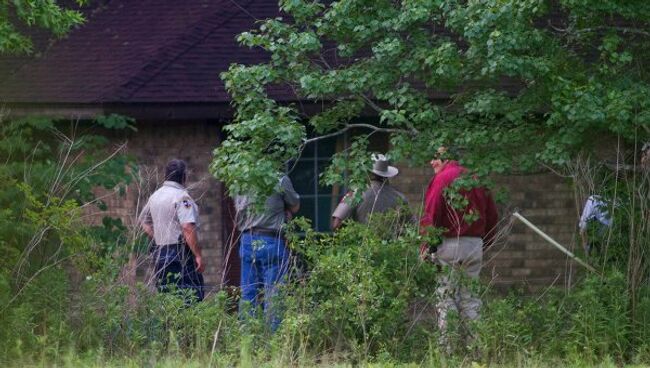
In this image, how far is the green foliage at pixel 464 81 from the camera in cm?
966

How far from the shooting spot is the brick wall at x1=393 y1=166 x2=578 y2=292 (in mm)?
14633

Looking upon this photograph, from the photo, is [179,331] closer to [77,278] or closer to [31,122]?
[77,278]

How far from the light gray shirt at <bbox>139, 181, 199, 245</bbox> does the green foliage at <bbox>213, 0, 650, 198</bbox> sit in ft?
2.77

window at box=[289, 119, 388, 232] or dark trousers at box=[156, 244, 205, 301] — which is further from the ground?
window at box=[289, 119, 388, 232]

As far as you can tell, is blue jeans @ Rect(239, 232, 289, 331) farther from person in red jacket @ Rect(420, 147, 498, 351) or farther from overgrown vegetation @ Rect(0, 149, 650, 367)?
person in red jacket @ Rect(420, 147, 498, 351)

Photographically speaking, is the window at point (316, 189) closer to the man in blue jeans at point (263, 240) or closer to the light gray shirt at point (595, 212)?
the man in blue jeans at point (263, 240)

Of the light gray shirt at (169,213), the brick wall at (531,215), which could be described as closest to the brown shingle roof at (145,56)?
the brick wall at (531,215)

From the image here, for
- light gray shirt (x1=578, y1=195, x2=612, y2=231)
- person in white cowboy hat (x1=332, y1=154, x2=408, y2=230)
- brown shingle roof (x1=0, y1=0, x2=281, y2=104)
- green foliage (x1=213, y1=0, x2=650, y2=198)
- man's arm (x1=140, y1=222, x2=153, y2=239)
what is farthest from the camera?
brown shingle roof (x1=0, y1=0, x2=281, y2=104)

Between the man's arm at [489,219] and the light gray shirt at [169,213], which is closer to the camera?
the man's arm at [489,219]

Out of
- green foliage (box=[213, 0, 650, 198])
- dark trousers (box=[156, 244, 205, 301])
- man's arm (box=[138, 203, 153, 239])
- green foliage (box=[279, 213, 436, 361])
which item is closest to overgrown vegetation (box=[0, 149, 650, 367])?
green foliage (box=[279, 213, 436, 361])

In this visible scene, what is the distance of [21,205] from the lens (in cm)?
1030

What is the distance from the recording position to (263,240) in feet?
35.9

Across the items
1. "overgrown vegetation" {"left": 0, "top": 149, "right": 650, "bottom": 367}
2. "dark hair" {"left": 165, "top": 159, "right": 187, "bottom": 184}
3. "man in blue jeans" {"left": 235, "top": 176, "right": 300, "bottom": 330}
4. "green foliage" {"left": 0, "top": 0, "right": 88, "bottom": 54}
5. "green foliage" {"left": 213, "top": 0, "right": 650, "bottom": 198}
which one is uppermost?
"green foliage" {"left": 0, "top": 0, "right": 88, "bottom": 54}

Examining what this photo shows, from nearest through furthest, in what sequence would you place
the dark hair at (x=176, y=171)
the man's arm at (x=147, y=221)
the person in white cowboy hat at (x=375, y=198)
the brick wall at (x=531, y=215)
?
the man's arm at (x=147, y=221) → the dark hair at (x=176, y=171) → the person in white cowboy hat at (x=375, y=198) → the brick wall at (x=531, y=215)
